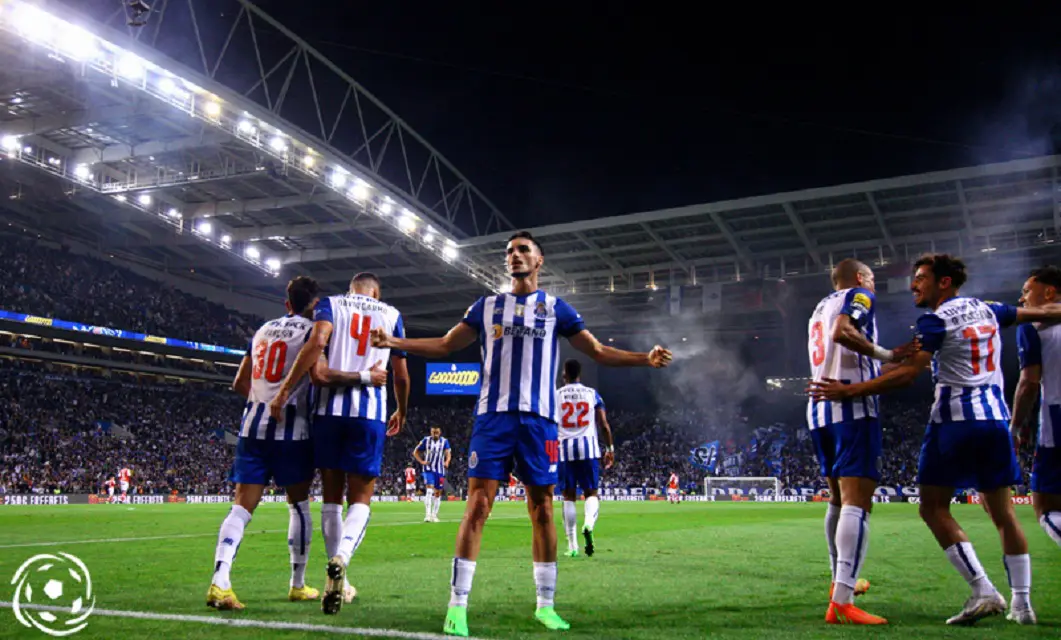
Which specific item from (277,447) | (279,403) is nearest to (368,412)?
(279,403)

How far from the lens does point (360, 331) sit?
247 inches

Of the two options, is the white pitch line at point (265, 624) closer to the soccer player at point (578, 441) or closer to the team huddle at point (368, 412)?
the team huddle at point (368, 412)

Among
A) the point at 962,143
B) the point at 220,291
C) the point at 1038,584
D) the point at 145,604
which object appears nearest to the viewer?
the point at 145,604

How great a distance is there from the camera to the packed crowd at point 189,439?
3744 centimetres

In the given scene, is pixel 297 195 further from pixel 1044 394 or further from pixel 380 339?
pixel 1044 394

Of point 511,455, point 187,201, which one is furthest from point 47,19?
point 511,455

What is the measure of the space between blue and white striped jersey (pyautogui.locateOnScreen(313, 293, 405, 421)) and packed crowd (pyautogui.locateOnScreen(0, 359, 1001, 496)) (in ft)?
111

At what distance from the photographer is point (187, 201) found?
3584cm

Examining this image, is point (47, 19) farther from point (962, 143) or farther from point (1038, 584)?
point (962, 143)

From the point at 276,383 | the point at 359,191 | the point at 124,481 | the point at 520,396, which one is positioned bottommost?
the point at 124,481

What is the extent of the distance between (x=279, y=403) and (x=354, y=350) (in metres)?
0.67

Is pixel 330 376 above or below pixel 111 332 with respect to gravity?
below

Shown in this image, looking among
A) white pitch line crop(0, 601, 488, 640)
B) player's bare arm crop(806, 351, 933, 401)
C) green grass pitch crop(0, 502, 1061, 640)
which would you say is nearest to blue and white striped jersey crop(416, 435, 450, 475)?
green grass pitch crop(0, 502, 1061, 640)

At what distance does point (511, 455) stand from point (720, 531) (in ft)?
37.4
